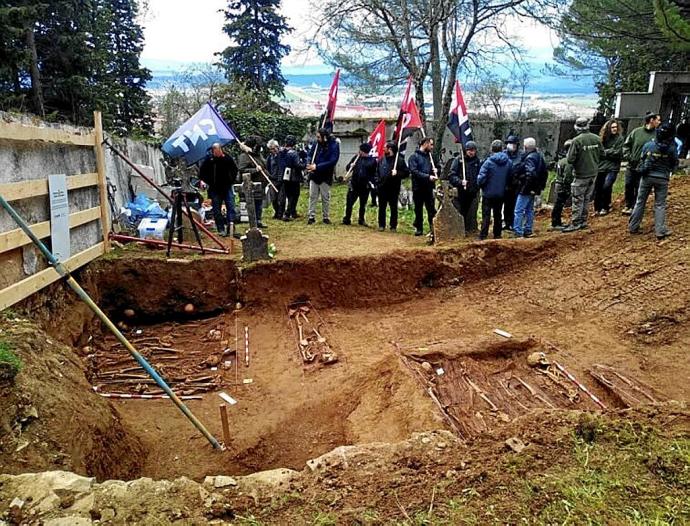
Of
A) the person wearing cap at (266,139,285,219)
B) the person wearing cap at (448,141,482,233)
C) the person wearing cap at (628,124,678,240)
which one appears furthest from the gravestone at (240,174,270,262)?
the person wearing cap at (628,124,678,240)

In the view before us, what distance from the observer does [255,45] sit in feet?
92.2

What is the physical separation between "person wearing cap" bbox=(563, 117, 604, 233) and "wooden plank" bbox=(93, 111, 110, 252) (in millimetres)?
7971

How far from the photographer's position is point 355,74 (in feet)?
69.8

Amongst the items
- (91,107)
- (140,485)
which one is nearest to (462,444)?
(140,485)

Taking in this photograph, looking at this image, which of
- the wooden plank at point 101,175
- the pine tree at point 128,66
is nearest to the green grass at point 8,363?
the wooden plank at point 101,175

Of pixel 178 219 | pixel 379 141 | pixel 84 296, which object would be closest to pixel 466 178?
pixel 379 141

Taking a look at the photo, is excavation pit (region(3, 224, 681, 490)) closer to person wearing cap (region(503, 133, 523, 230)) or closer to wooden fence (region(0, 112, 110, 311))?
wooden fence (region(0, 112, 110, 311))

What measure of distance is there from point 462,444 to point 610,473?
0.95 m

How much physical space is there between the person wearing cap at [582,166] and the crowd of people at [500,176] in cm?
2

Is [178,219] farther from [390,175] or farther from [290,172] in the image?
[390,175]

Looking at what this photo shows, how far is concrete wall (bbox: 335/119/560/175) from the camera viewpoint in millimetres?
21219

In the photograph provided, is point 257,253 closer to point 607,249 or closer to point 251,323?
point 251,323

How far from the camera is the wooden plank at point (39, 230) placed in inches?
200

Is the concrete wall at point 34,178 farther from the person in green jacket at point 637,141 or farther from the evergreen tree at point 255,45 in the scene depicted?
the evergreen tree at point 255,45
